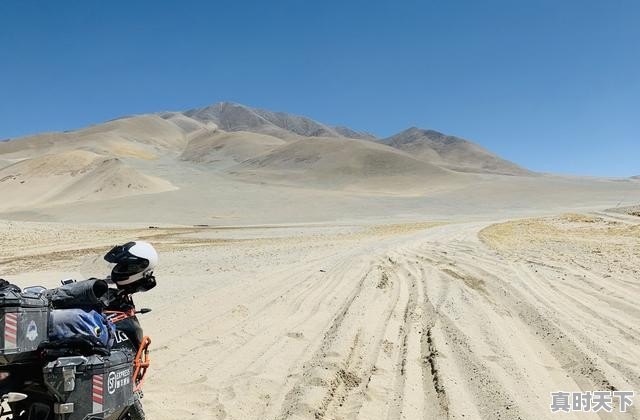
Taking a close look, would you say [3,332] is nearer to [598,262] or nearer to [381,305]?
[381,305]

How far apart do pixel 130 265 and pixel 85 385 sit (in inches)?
41.0

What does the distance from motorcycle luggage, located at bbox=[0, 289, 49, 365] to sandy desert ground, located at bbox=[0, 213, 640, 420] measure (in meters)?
1.28

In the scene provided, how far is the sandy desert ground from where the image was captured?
14.6 feet

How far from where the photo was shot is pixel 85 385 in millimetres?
2717

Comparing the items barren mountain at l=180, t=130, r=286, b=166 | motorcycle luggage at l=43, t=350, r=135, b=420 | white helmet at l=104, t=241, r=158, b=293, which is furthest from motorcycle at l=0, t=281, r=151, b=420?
barren mountain at l=180, t=130, r=286, b=166

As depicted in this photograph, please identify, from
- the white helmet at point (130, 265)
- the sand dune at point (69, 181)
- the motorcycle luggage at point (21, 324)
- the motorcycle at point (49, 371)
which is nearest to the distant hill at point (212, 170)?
the sand dune at point (69, 181)

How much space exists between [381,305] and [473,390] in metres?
3.46

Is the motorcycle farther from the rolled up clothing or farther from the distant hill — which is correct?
the distant hill

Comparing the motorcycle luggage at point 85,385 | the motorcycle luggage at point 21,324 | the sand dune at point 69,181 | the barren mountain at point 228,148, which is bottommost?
the motorcycle luggage at point 85,385

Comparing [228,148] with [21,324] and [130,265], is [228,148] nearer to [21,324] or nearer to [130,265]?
[130,265]

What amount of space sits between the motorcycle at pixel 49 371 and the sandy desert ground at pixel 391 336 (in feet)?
4.05

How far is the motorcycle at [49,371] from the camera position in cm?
252

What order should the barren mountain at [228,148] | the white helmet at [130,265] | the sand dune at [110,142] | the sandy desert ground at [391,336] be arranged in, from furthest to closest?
the sand dune at [110,142], the barren mountain at [228,148], the sandy desert ground at [391,336], the white helmet at [130,265]

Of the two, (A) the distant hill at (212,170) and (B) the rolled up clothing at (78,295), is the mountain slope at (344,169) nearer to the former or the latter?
(A) the distant hill at (212,170)
